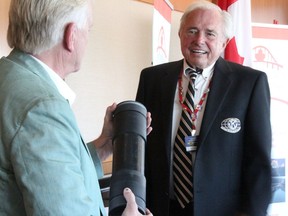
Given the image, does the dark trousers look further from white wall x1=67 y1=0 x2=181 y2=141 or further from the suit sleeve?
white wall x1=67 y1=0 x2=181 y2=141

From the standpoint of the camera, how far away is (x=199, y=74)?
5.43 ft

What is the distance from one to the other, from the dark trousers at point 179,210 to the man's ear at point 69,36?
92 centimetres

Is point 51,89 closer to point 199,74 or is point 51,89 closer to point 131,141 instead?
point 131,141

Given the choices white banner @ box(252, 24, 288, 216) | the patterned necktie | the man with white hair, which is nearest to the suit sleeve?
the patterned necktie

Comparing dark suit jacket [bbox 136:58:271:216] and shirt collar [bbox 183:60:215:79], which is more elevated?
shirt collar [bbox 183:60:215:79]

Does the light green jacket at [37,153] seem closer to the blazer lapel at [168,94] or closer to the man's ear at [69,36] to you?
the man's ear at [69,36]

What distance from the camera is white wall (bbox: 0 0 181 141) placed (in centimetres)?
238

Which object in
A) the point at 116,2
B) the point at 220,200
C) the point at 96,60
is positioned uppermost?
the point at 116,2

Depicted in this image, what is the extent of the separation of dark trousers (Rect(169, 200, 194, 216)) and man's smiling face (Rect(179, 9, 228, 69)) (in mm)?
608

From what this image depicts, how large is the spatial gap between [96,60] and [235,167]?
124 centimetres

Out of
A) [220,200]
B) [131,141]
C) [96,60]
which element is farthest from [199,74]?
[96,60]

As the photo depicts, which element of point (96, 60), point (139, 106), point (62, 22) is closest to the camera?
point (62, 22)

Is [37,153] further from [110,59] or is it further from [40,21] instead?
[110,59]

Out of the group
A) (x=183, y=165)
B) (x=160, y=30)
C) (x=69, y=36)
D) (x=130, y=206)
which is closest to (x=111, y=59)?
(x=160, y=30)
